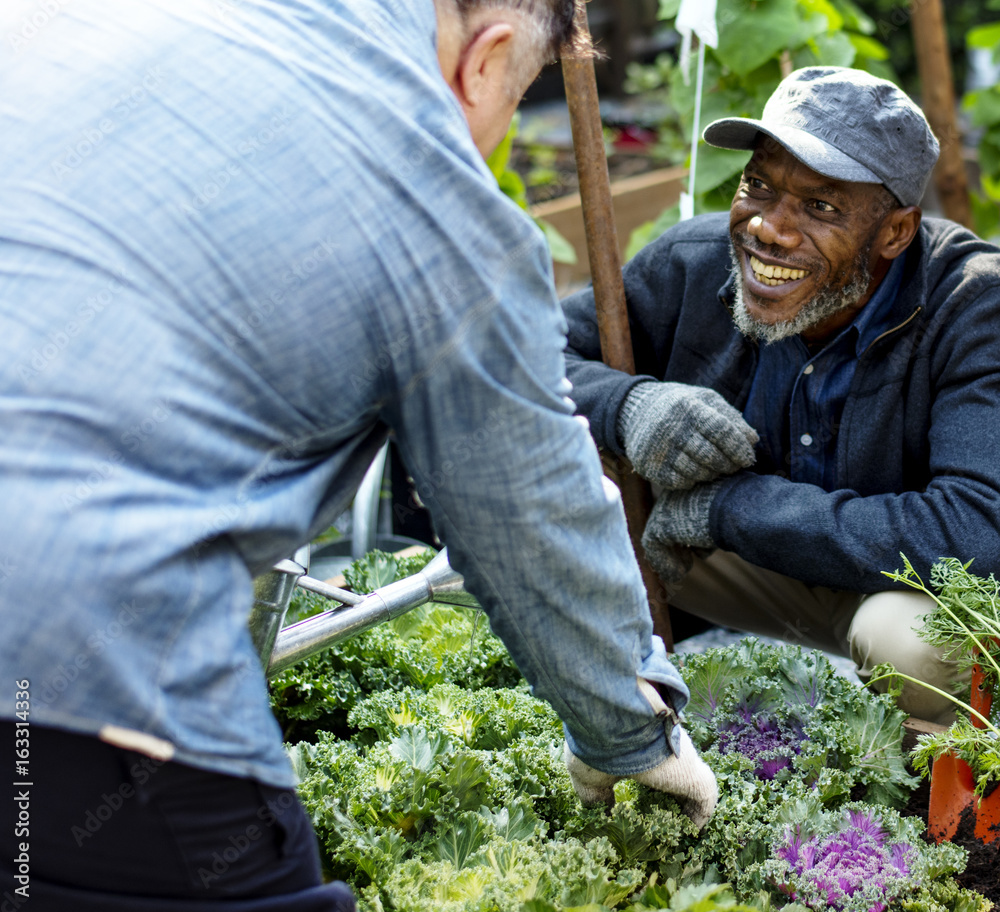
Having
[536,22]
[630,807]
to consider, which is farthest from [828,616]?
[536,22]

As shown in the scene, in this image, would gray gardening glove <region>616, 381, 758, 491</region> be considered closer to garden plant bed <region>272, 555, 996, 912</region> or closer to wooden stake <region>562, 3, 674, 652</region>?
wooden stake <region>562, 3, 674, 652</region>

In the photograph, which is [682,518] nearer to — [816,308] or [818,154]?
[816,308]

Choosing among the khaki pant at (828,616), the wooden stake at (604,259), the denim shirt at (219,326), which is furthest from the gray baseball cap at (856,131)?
the denim shirt at (219,326)

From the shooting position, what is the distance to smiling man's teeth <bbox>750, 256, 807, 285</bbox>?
7.18 feet

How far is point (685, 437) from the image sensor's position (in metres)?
2.20

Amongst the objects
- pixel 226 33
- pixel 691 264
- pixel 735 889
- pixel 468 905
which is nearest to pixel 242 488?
pixel 226 33

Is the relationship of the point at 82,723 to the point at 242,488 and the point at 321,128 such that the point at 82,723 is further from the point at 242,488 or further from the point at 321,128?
the point at 321,128

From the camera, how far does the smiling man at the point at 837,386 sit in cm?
206

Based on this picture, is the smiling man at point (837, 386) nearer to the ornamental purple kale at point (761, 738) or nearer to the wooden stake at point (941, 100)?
the ornamental purple kale at point (761, 738)

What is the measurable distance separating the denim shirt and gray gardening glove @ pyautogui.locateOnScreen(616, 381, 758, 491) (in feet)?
3.98

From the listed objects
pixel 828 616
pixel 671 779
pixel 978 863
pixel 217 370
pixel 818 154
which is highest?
pixel 217 370

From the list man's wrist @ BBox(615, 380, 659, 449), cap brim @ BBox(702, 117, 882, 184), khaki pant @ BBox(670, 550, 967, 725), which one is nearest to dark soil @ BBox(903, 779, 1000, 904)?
khaki pant @ BBox(670, 550, 967, 725)

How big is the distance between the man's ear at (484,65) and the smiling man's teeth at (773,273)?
4.04 ft

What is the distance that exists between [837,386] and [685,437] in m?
0.36
